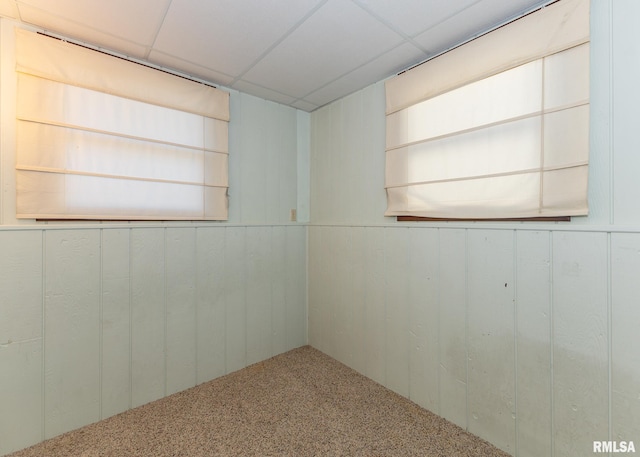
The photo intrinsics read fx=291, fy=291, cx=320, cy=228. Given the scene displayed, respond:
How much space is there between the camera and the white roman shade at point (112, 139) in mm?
1569

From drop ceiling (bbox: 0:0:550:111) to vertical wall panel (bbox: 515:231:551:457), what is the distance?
1.19 m

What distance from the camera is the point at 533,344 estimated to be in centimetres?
142

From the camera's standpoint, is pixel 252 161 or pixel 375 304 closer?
pixel 375 304

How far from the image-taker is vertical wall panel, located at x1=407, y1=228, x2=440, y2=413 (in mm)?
1809

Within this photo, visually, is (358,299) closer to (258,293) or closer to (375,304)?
(375,304)

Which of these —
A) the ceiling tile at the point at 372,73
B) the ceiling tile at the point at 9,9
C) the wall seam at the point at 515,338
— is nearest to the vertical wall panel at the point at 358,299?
the wall seam at the point at 515,338

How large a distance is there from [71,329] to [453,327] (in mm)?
2224

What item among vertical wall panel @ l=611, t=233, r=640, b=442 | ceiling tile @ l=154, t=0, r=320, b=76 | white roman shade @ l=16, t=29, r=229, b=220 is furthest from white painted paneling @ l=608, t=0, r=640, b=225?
white roman shade @ l=16, t=29, r=229, b=220

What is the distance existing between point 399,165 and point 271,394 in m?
1.81

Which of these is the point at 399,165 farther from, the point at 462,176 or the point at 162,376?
the point at 162,376

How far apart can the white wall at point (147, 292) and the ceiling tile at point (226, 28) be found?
1.80ft

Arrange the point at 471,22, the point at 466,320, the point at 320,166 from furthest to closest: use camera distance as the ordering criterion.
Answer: the point at 320,166 < the point at 466,320 < the point at 471,22

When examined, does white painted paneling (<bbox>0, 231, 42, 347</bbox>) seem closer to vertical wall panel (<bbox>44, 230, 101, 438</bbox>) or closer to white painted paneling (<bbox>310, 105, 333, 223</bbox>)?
vertical wall panel (<bbox>44, 230, 101, 438</bbox>)

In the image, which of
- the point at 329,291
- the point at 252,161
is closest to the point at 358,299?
the point at 329,291
